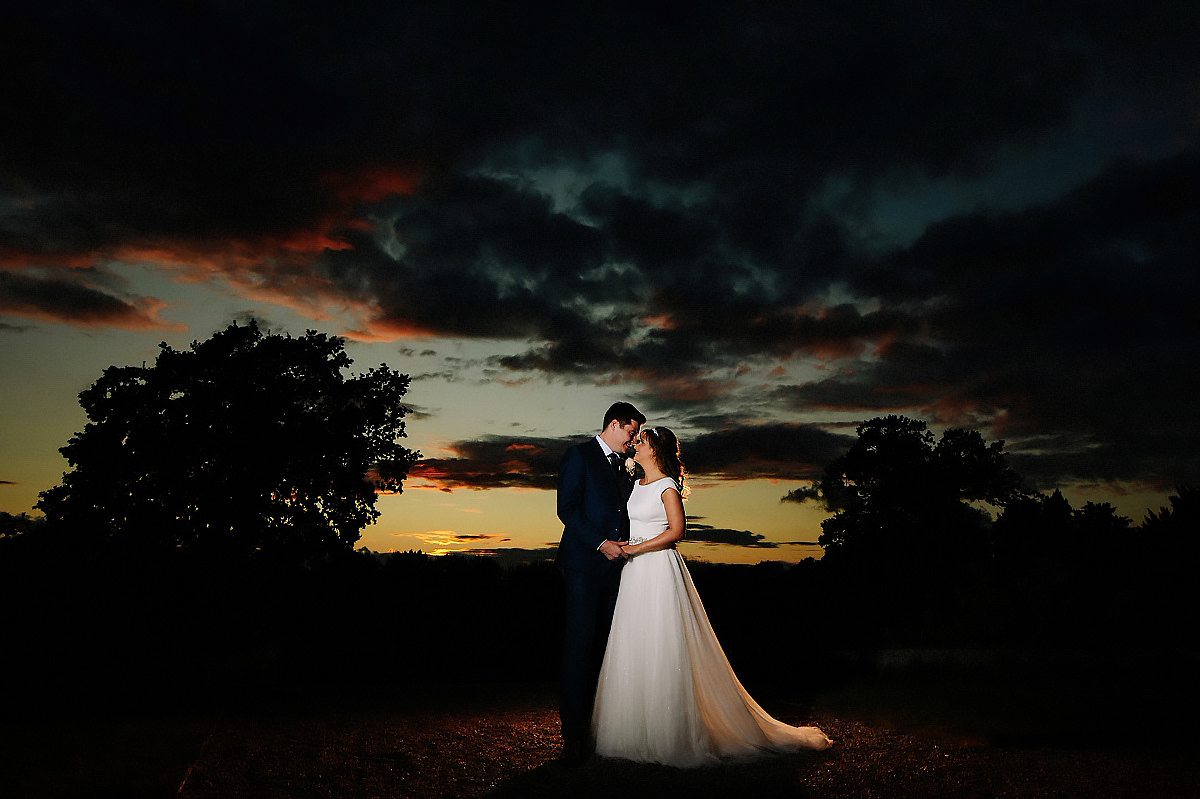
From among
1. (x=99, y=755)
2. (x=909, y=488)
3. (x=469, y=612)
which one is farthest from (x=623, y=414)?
(x=909, y=488)

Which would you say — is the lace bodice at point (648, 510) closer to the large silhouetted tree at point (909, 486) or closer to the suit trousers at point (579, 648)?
the suit trousers at point (579, 648)

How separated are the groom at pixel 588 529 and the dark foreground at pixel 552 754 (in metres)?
0.79

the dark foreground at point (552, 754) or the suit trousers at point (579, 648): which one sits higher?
the suit trousers at point (579, 648)

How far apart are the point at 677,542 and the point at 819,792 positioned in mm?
2161

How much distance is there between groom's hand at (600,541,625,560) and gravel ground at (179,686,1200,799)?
156 centimetres

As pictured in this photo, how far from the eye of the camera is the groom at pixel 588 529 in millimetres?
6672

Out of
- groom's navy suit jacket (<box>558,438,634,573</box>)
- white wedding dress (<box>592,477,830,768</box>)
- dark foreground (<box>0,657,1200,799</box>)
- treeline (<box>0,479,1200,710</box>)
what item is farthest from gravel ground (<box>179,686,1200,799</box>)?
treeline (<box>0,479,1200,710</box>)

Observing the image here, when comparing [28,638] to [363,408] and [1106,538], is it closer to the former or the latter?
[363,408]

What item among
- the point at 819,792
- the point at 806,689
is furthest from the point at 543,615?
the point at 819,792

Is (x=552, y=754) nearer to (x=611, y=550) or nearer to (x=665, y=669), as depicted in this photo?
(x=665, y=669)

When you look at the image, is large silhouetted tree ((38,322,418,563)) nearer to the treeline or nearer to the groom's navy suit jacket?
the treeline

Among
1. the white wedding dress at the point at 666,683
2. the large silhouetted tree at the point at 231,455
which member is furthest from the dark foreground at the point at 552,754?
the large silhouetted tree at the point at 231,455

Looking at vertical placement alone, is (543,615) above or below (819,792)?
above

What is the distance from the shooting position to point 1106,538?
515 inches
